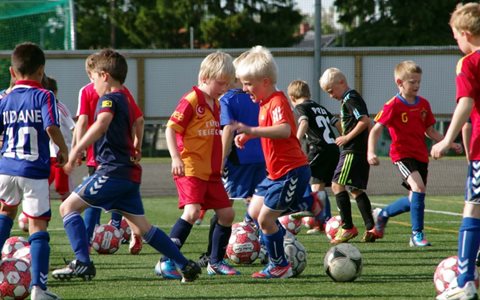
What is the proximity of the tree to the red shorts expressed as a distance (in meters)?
32.1

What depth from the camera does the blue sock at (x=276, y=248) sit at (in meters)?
7.27

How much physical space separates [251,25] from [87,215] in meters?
35.0

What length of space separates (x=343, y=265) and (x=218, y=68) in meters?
1.86

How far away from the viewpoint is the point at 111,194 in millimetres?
6789

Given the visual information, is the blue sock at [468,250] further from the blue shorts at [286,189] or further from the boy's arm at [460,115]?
the blue shorts at [286,189]

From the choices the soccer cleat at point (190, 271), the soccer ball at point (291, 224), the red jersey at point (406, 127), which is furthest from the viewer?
the soccer ball at point (291, 224)

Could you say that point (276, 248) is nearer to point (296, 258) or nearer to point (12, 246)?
point (296, 258)

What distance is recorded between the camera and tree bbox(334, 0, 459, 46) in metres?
38.8

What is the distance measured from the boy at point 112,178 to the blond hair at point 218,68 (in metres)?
0.72

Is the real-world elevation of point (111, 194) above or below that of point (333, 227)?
above

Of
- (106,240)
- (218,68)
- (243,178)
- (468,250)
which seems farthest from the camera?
(106,240)

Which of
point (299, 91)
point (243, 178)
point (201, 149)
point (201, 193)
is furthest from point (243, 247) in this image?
point (299, 91)

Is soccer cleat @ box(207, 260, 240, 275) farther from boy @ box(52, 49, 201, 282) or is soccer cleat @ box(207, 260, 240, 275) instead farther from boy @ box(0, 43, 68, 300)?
boy @ box(0, 43, 68, 300)

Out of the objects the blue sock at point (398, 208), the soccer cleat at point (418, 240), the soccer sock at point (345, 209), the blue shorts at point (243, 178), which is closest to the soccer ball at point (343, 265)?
the blue shorts at point (243, 178)
